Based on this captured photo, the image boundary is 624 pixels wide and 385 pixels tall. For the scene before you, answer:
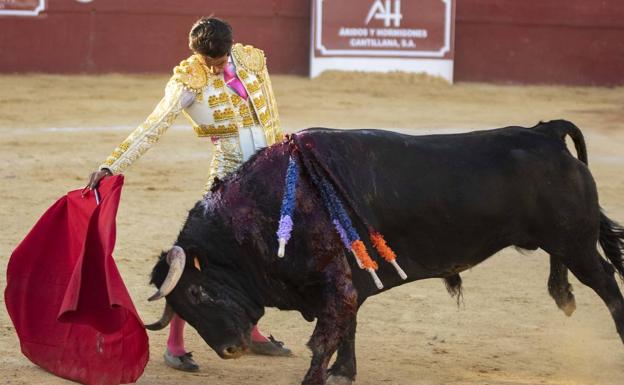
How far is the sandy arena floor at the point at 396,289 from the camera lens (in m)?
4.54

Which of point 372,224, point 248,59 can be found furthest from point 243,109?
point 372,224

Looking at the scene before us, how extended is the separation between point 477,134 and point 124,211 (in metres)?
3.23

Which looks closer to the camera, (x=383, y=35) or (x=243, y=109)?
(x=243, y=109)

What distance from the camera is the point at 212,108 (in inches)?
167

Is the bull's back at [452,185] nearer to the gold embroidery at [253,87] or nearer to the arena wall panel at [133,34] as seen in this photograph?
the gold embroidery at [253,87]

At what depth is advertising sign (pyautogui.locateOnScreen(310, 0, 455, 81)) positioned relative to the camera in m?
12.2

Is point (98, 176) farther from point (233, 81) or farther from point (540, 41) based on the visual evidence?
point (540, 41)

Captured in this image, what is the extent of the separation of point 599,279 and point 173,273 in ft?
5.27

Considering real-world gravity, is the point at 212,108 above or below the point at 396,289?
above

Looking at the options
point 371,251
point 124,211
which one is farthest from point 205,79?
point 124,211

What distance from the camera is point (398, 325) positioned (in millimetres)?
5129

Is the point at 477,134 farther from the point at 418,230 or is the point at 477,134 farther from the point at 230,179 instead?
the point at 230,179

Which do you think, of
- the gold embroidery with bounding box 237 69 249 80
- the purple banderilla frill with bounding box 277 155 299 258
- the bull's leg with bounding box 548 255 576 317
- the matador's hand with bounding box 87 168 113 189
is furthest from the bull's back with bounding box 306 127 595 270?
the matador's hand with bounding box 87 168 113 189

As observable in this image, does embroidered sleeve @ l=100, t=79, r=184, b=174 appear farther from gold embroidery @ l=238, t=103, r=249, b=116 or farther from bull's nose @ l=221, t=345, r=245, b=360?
bull's nose @ l=221, t=345, r=245, b=360
